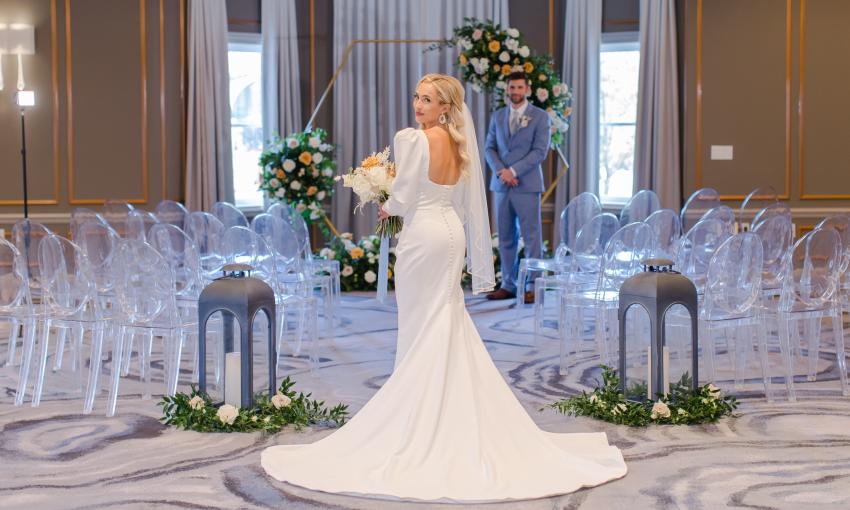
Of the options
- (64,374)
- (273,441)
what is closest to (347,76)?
(64,374)

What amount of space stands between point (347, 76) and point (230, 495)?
7865 millimetres

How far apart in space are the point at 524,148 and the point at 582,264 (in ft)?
7.22

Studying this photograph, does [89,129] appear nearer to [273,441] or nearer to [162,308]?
[162,308]

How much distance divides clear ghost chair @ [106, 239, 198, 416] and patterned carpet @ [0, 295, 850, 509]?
0.79 ft

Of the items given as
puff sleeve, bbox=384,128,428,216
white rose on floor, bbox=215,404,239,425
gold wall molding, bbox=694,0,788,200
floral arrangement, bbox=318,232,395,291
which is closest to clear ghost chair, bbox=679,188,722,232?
gold wall molding, bbox=694,0,788,200

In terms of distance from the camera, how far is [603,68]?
1179cm

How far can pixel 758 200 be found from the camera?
33.9 ft

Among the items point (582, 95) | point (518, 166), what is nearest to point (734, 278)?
A: point (518, 166)

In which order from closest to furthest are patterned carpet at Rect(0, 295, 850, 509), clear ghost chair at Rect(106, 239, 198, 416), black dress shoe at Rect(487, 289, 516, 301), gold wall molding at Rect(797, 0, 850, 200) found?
1. patterned carpet at Rect(0, 295, 850, 509)
2. clear ghost chair at Rect(106, 239, 198, 416)
3. black dress shoe at Rect(487, 289, 516, 301)
4. gold wall molding at Rect(797, 0, 850, 200)

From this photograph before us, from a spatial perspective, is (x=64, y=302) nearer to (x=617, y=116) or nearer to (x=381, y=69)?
(x=381, y=69)

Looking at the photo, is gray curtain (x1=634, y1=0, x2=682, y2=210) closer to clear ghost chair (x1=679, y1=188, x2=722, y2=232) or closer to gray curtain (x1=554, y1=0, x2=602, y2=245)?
gray curtain (x1=554, y1=0, x2=602, y2=245)

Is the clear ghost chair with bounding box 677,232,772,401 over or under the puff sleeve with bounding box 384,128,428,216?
under

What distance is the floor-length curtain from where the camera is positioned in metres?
11.6

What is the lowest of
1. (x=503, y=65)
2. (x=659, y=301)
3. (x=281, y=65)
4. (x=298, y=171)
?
(x=659, y=301)
